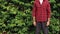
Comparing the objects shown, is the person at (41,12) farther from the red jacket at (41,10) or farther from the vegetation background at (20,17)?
the vegetation background at (20,17)

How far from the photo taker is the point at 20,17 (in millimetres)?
6301

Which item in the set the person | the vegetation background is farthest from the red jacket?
the vegetation background

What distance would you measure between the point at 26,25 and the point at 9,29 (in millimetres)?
609

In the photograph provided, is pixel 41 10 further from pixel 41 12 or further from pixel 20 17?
pixel 20 17

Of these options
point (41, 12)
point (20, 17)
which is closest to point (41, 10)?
point (41, 12)

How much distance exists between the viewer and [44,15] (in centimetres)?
531

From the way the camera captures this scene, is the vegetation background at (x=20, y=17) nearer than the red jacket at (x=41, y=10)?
No

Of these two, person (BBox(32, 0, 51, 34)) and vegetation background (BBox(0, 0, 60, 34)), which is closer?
person (BBox(32, 0, 51, 34))

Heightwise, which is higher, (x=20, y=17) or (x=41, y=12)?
(x=41, y=12)

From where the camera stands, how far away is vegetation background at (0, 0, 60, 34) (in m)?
6.21

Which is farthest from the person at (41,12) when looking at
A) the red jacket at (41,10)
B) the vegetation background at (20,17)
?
the vegetation background at (20,17)

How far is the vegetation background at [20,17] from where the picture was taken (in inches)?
244

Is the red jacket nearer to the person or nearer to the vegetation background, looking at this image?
the person

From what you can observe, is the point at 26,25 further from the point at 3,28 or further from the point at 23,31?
the point at 3,28
